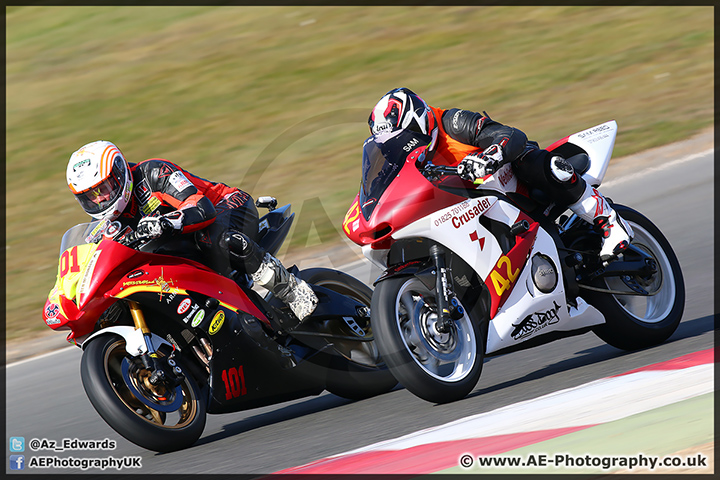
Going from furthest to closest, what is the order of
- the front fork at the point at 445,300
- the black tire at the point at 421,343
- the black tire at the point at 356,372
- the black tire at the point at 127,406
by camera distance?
the black tire at the point at 356,372 < the front fork at the point at 445,300 < the black tire at the point at 127,406 < the black tire at the point at 421,343

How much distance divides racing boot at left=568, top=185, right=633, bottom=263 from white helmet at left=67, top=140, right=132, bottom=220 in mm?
2620

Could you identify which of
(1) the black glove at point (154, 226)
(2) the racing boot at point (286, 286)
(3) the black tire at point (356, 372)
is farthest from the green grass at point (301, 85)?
(1) the black glove at point (154, 226)

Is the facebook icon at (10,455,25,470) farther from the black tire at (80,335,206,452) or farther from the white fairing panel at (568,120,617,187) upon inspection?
the white fairing panel at (568,120,617,187)

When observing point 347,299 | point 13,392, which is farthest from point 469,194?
point 13,392

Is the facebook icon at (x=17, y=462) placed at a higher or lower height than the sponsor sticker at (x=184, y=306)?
lower

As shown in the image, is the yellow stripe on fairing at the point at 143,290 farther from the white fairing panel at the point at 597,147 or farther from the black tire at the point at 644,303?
the white fairing panel at the point at 597,147

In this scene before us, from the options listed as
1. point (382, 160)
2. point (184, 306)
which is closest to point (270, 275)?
point (184, 306)

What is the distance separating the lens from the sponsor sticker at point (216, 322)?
17.2 feet

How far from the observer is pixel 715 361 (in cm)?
459

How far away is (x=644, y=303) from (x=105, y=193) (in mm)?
3290

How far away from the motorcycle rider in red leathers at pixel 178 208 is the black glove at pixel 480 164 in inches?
52.8

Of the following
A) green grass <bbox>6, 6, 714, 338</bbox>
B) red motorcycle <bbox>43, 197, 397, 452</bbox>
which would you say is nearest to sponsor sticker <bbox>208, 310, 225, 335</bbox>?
red motorcycle <bbox>43, 197, 397, 452</bbox>

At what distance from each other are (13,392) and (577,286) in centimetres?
455

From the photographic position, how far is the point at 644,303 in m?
5.64
